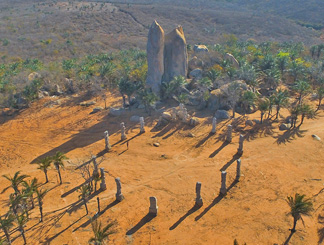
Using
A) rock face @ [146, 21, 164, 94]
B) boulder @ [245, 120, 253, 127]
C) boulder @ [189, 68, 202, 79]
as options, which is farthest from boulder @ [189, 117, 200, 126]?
boulder @ [189, 68, 202, 79]

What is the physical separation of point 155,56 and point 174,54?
10.1 ft

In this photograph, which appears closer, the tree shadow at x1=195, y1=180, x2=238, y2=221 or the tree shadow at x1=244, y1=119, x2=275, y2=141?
the tree shadow at x1=195, y1=180, x2=238, y2=221

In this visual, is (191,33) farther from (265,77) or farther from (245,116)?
(245,116)

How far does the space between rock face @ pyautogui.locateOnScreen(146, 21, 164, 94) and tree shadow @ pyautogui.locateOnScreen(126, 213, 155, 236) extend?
21.7 meters

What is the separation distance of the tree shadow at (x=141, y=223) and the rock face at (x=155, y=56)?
21.7 m

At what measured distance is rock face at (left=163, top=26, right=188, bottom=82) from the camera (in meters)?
38.4

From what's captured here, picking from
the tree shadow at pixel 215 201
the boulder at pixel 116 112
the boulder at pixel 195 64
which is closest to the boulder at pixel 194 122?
the boulder at pixel 116 112

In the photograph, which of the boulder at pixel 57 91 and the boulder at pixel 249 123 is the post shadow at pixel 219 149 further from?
the boulder at pixel 57 91

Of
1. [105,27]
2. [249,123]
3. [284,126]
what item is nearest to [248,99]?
[249,123]

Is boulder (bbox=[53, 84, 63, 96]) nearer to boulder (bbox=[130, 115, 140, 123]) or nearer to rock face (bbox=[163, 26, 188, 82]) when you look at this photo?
boulder (bbox=[130, 115, 140, 123])

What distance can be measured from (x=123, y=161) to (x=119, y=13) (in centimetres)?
8517

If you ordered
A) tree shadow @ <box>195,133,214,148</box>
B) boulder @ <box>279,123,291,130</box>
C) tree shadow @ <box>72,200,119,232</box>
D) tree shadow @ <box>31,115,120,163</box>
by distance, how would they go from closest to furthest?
tree shadow @ <box>72,200,119,232</box>
tree shadow @ <box>195,133,214,148</box>
tree shadow @ <box>31,115,120,163</box>
boulder @ <box>279,123,291,130</box>

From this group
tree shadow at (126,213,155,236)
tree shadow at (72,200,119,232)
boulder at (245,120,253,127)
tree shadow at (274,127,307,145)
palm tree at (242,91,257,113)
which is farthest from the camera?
palm tree at (242,91,257,113)

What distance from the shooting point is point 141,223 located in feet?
59.2
